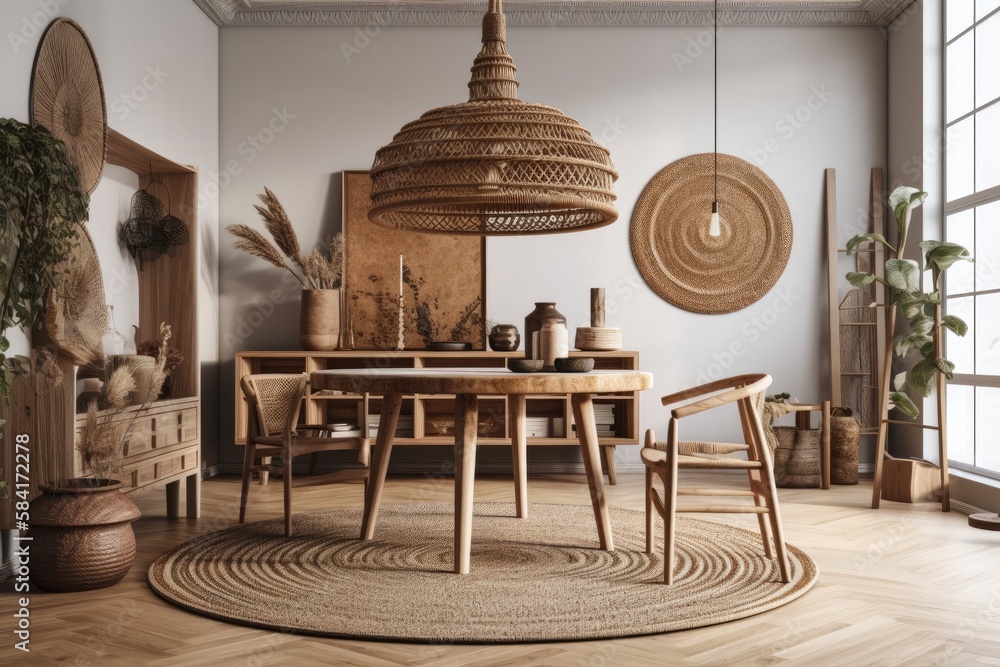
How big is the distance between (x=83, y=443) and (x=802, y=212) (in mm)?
4927

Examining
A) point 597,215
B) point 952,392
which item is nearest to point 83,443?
point 597,215

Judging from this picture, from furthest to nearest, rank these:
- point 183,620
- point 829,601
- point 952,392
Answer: point 952,392
point 829,601
point 183,620

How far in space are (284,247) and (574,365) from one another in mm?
3107

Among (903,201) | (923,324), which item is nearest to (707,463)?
(923,324)

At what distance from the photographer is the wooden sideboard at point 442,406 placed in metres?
5.66

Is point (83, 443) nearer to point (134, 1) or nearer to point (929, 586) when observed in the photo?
point (134, 1)

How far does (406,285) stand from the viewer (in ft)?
20.0

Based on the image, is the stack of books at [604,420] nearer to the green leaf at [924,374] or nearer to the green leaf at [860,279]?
the green leaf at [860,279]

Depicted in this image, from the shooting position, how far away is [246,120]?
6.21 meters

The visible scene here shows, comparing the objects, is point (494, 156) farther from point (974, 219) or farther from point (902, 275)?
point (974, 219)

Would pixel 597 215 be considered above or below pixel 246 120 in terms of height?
below

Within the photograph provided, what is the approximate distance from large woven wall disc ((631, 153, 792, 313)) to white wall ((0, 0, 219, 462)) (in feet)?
9.97

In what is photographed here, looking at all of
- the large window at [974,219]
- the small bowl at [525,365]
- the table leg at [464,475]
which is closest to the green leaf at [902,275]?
the large window at [974,219]

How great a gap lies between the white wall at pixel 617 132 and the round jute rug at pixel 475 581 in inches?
87.1
